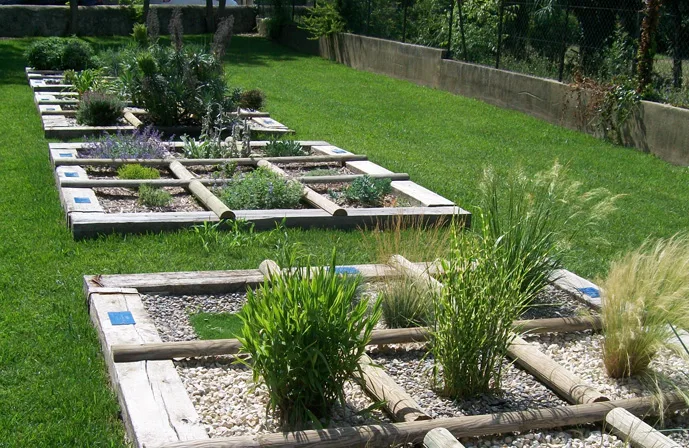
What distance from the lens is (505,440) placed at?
386cm

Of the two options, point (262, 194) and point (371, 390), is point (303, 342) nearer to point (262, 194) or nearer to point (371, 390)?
point (371, 390)

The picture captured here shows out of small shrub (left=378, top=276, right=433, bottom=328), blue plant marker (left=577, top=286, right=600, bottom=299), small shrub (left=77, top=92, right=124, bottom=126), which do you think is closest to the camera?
small shrub (left=378, top=276, right=433, bottom=328)

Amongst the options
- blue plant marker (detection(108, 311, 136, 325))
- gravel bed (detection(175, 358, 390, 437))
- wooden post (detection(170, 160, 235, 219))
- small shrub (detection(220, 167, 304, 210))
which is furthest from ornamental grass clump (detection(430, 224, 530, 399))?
small shrub (detection(220, 167, 304, 210))

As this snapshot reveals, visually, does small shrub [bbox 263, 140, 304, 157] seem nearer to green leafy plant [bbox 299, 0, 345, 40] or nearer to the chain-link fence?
the chain-link fence

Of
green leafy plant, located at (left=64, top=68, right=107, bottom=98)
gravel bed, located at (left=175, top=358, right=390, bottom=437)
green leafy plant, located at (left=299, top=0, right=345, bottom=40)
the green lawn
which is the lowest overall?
the green lawn

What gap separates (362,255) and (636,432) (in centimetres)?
302

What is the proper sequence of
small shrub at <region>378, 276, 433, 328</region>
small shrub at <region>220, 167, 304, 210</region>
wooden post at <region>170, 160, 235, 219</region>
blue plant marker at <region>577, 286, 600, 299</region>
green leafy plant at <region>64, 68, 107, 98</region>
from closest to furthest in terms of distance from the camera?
small shrub at <region>378, 276, 433, 328</region>, blue plant marker at <region>577, 286, 600, 299</region>, wooden post at <region>170, 160, 235, 219</region>, small shrub at <region>220, 167, 304, 210</region>, green leafy plant at <region>64, 68, 107, 98</region>

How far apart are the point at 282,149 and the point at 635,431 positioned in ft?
22.0

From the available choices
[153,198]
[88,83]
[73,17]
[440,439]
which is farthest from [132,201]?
[73,17]

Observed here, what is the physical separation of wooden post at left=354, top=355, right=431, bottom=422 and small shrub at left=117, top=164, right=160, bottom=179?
473 centimetres

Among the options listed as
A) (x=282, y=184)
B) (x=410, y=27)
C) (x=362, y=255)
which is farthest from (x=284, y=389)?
(x=410, y=27)

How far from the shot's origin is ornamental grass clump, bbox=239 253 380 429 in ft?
12.1

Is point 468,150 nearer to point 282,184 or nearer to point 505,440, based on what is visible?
point 282,184

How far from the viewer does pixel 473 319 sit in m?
4.03
